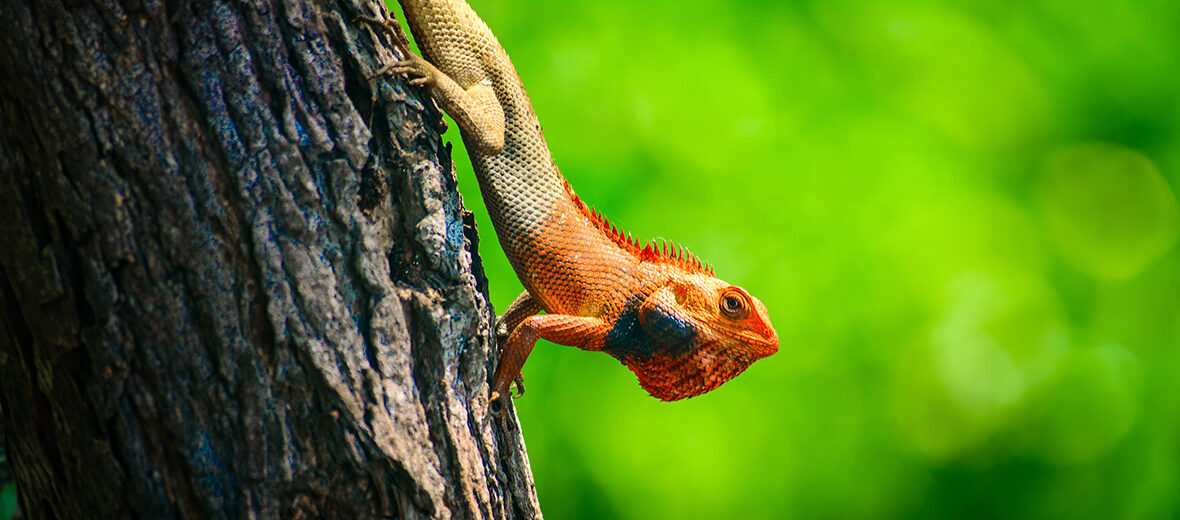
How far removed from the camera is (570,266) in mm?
2156

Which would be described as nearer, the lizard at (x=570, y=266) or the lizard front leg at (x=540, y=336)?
the lizard front leg at (x=540, y=336)

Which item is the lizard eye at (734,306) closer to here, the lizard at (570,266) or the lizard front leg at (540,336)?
the lizard at (570,266)

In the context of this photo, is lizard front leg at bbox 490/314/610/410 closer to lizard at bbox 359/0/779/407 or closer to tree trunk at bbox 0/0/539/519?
lizard at bbox 359/0/779/407

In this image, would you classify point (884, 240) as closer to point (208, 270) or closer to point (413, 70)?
point (413, 70)

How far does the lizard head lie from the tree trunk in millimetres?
733

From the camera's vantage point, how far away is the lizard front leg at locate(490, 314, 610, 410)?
1.90 meters

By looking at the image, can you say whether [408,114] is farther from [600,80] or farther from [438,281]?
[600,80]

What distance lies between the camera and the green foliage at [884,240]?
3412 mm

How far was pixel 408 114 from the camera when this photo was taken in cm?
170

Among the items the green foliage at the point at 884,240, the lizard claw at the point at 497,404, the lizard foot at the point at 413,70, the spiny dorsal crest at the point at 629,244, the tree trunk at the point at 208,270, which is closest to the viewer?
the tree trunk at the point at 208,270

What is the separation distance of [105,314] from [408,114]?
0.69 meters

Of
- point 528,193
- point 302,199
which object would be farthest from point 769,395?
point 302,199

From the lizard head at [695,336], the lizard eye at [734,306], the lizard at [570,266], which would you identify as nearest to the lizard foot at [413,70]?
the lizard at [570,266]

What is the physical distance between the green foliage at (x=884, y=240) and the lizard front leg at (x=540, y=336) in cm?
130
